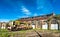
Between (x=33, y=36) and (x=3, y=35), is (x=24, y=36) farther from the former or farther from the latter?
(x=3, y=35)

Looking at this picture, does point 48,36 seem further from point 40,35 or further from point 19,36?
point 19,36

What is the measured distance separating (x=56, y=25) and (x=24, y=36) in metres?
13.5

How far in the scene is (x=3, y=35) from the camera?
362 centimetres

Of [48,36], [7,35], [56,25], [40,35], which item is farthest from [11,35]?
[56,25]

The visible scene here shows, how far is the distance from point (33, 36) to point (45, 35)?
1.40 feet

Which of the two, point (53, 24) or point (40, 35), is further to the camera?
point (53, 24)

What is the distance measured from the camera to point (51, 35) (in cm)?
403

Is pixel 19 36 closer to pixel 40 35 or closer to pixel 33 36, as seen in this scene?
pixel 33 36

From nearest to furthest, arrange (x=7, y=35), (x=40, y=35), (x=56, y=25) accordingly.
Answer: (x=7, y=35), (x=40, y=35), (x=56, y=25)

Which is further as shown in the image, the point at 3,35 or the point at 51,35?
the point at 51,35

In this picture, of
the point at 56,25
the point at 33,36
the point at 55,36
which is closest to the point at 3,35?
the point at 33,36

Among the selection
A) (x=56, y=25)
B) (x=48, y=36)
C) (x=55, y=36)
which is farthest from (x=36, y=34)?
(x=56, y=25)

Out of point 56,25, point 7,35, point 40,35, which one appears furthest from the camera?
point 56,25

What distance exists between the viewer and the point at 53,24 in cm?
1752
